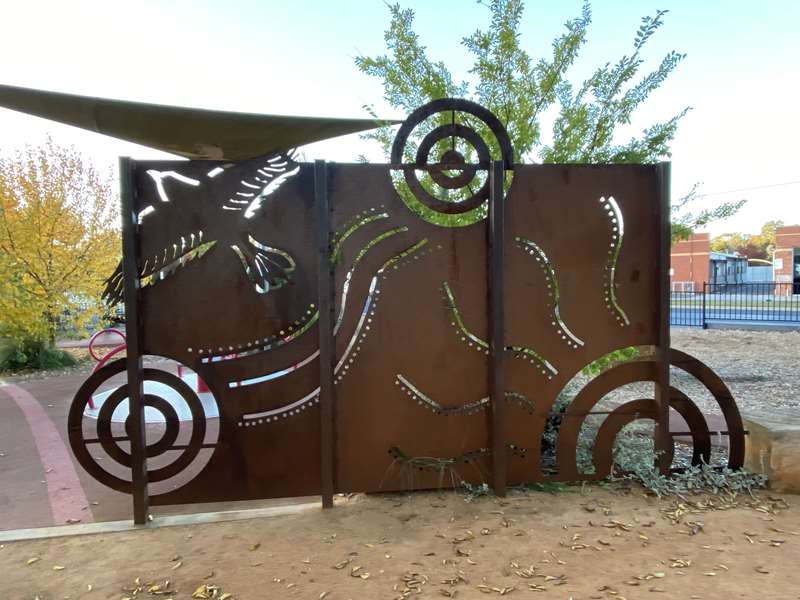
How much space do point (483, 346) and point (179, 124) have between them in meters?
2.44

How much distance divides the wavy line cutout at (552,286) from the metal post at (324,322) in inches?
51.4

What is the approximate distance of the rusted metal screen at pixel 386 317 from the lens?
323 cm

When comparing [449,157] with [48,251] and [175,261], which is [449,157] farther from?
[48,251]

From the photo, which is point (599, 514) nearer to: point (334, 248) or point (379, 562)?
point (379, 562)

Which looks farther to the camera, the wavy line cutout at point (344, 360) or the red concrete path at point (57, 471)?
the red concrete path at point (57, 471)

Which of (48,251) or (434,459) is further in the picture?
(48,251)

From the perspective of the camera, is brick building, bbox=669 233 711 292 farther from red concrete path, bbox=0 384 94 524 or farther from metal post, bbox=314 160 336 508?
metal post, bbox=314 160 336 508

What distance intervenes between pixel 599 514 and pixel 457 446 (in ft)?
3.16

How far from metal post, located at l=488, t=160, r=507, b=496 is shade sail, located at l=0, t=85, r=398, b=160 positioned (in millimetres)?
1256

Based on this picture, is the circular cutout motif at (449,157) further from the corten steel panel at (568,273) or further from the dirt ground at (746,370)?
the dirt ground at (746,370)

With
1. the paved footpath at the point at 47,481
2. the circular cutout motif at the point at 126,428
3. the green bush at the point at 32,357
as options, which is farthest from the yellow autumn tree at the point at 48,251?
the circular cutout motif at the point at 126,428

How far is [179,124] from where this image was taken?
3201 millimetres

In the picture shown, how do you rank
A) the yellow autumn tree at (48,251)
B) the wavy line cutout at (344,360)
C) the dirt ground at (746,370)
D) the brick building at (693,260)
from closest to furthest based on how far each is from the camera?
1. the wavy line cutout at (344,360)
2. the dirt ground at (746,370)
3. the yellow autumn tree at (48,251)
4. the brick building at (693,260)

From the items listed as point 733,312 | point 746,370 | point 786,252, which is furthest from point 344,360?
point 786,252
